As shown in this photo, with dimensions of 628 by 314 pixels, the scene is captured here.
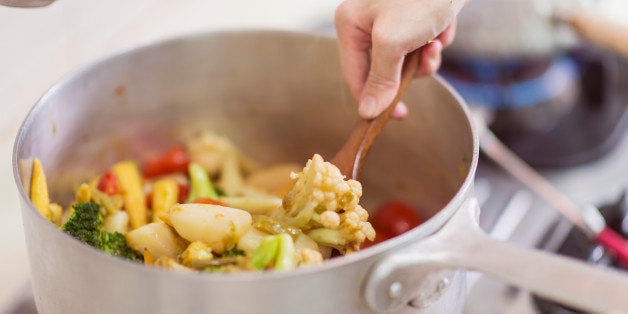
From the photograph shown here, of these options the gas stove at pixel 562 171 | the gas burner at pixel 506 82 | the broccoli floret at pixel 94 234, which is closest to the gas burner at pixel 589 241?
the gas stove at pixel 562 171

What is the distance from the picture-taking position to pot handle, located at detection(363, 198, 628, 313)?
509 mm

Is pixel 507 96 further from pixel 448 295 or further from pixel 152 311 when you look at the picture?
pixel 152 311

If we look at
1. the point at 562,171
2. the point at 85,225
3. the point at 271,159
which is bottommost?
the point at 562,171

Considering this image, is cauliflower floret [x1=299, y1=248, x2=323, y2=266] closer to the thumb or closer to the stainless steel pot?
the stainless steel pot

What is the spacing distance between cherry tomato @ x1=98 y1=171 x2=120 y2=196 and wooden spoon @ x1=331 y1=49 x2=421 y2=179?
12.6 inches

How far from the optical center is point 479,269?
22.2 inches

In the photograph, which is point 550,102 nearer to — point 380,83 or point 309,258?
point 380,83

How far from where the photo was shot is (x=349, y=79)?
3.01ft

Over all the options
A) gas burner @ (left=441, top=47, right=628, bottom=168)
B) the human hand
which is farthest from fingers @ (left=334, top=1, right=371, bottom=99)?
gas burner @ (left=441, top=47, right=628, bottom=168)

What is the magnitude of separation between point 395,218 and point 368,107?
23 cm

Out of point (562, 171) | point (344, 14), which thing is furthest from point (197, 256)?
point (562, 171)

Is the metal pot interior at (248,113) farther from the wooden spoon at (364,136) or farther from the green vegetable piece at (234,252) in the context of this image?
the green vegetable piece at (234,252)

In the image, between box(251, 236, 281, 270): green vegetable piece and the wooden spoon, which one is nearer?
box(251, 236, 281, 270): green vegetable piece

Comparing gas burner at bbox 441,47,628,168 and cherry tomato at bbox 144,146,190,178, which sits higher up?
cherry tomato at bbox 144,146,190,178
